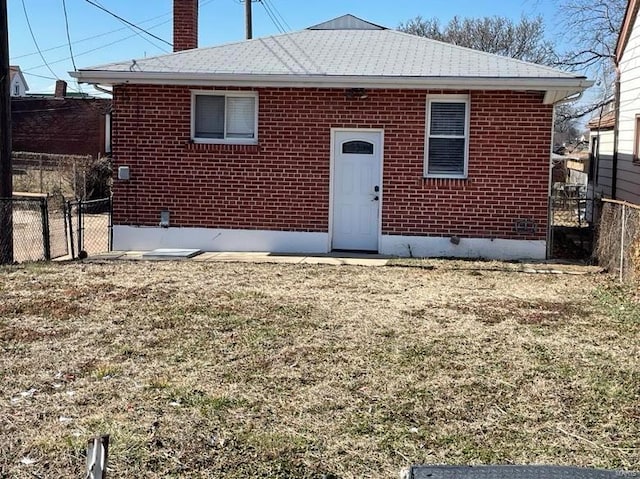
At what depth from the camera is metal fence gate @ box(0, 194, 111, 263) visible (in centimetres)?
1162

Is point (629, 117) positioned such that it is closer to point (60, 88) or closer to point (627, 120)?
point (627, 120)

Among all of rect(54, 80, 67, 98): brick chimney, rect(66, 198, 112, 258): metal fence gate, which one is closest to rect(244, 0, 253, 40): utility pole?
rect(66, 198, 112, 258): metal fence gate

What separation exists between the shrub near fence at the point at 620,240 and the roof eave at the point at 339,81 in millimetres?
2077

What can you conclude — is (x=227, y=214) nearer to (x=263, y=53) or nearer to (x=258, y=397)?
(x=263, y=53)

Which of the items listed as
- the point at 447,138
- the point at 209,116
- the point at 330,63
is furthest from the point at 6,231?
the point at 447,138

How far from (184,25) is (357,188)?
6382 millimetres

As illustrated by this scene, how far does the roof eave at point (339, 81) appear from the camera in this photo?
452 inches

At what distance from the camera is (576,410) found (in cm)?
491

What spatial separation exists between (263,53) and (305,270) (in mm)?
5108

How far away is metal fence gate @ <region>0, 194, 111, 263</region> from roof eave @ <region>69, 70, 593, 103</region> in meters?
2.35

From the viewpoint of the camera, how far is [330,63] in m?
12.8

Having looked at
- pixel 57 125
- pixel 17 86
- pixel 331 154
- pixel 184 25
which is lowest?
pixel 331 154

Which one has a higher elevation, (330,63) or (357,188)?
(330,63)

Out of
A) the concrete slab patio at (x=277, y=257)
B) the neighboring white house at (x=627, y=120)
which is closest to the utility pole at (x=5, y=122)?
the concrete slab patio at (x=277, y=257)
